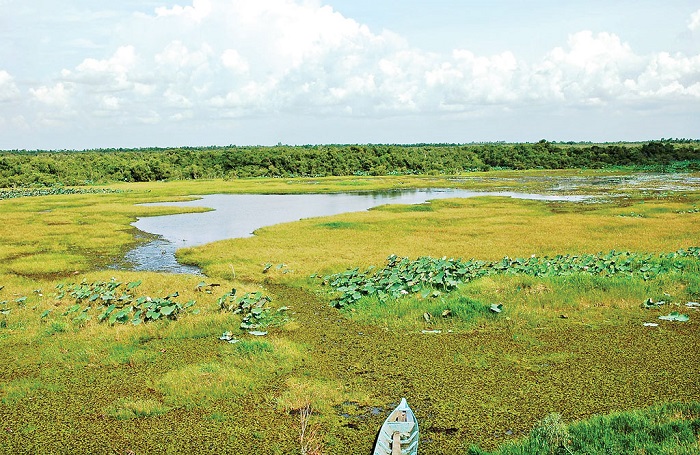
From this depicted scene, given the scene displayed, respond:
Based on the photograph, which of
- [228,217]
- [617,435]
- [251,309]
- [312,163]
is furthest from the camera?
[312,163]

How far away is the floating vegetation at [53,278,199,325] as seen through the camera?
1278 centimetres

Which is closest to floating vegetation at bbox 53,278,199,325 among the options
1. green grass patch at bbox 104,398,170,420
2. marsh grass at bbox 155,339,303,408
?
marsh grass at bbox 155,339,303,408

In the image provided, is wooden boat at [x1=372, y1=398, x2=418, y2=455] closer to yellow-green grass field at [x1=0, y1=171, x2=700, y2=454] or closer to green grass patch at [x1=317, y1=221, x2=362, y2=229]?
yellow-green grass field at [x1=0, y1=171, x2=700, y2=454]

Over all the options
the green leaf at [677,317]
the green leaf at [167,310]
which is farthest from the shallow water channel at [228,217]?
the green leaf at [677,317]

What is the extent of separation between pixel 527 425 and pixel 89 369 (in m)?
7.84

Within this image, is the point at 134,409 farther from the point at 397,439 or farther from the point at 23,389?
the point at 397,439

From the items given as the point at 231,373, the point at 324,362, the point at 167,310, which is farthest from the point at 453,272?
the point at 231,373

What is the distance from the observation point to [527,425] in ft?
24.9

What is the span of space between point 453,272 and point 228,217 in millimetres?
25478

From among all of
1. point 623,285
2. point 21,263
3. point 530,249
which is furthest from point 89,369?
point 530,249

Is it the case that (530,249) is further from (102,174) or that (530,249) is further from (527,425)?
(102,174)

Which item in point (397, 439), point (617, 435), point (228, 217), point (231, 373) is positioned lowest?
point (228, 217)

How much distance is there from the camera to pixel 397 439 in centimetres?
639

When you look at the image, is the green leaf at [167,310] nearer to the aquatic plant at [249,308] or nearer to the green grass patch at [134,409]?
the aquatic plant at [249,308]
